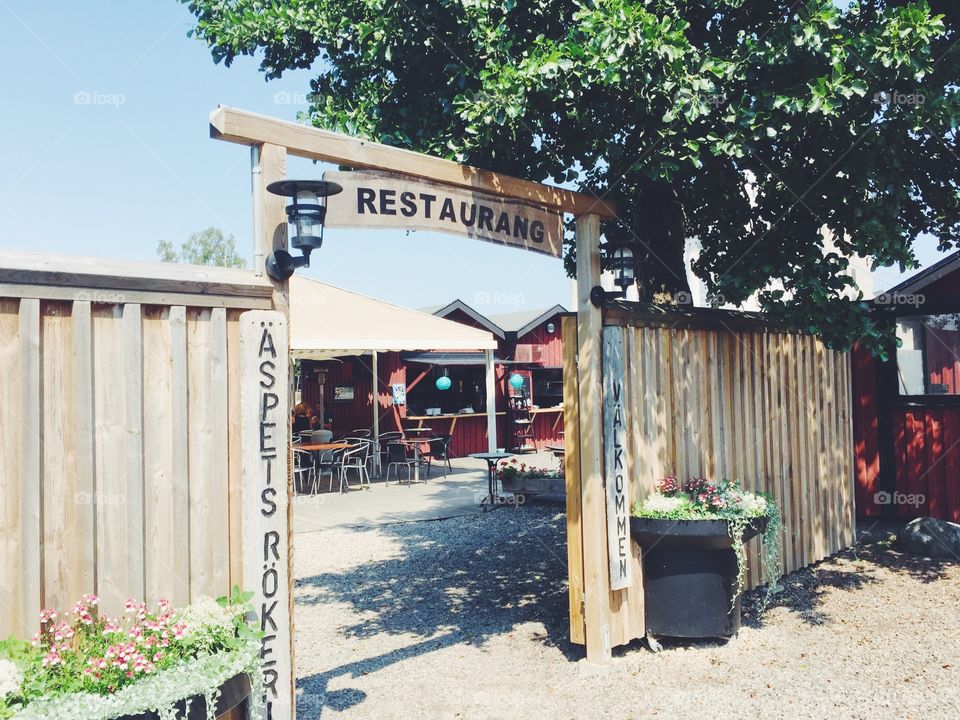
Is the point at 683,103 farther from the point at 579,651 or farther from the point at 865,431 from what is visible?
the point at 865,431

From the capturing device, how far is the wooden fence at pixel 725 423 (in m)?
5.34

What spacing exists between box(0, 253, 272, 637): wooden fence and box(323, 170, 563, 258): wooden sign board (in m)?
0.82

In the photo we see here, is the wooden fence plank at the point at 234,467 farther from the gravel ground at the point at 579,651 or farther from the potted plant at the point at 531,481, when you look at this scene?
the potted plant at the point at 531,481

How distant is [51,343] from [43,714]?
137cm

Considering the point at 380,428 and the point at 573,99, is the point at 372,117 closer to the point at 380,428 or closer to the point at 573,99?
the point at 573,99

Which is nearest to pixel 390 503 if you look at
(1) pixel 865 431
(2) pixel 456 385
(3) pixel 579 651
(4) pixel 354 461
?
(4) pixel 354 461

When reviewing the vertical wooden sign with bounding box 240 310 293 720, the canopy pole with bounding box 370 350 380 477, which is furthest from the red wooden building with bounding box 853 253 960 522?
the canopy pole with bounding box 370 350 380 477

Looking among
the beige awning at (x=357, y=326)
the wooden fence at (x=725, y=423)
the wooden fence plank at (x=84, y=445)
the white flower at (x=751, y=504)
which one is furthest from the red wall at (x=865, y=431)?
the wooden fence plank at (x=84, y=445)

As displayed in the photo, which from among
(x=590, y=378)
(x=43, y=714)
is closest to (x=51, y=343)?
(x=43, y=714)

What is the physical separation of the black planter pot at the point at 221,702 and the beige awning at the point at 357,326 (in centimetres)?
805

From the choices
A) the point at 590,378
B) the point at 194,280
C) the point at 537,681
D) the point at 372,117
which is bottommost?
the point at 537,681

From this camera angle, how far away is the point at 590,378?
5.25 meters

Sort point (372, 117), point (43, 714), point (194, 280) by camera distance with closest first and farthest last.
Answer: point (43, 714) < point (194, 280) < point (372, 117)

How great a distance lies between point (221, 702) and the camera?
120 inches
